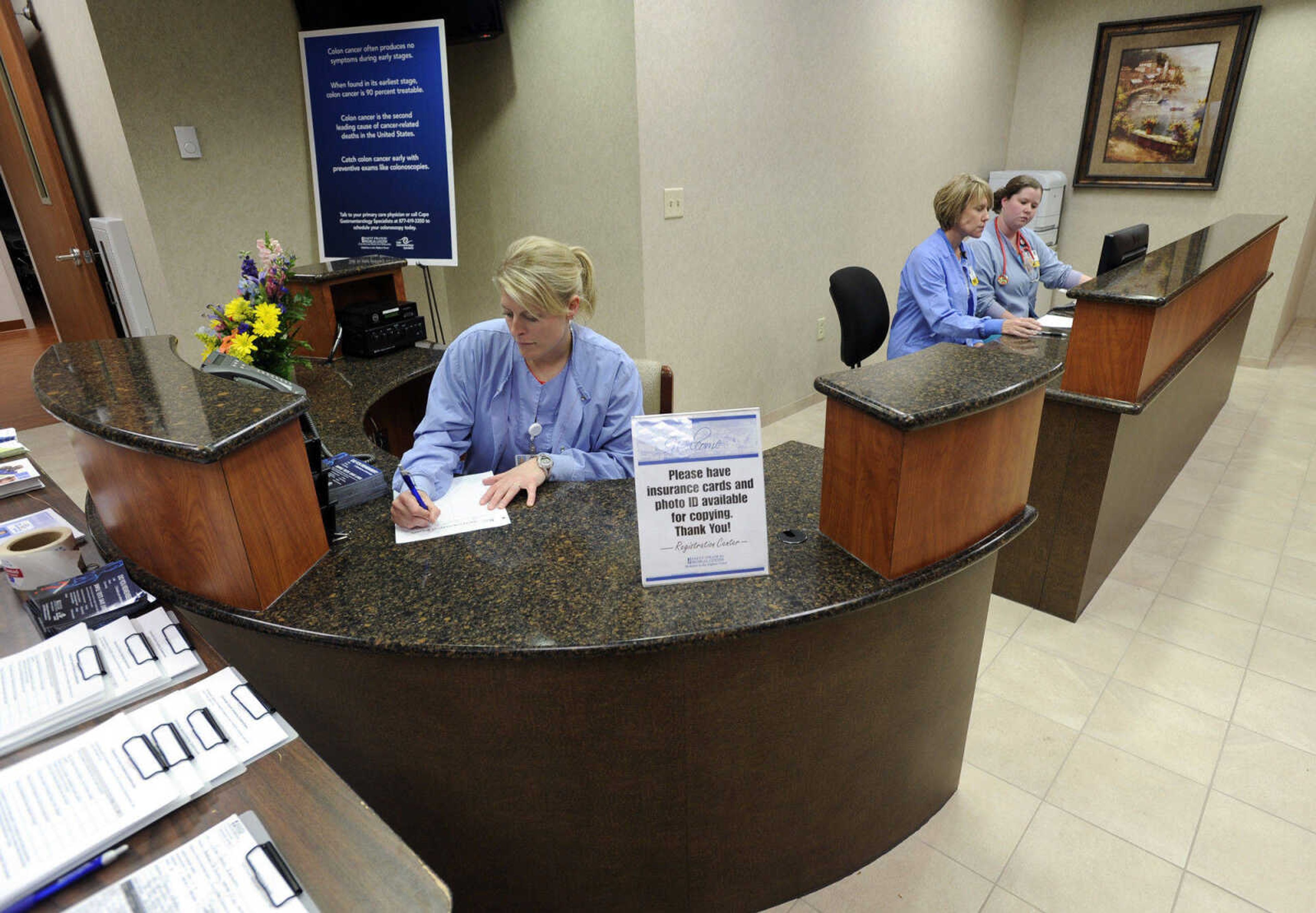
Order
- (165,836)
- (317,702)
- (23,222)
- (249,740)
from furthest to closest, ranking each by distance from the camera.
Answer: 1. (23,222)
2. (317,702)
3. (249,740)
4. (165,836)

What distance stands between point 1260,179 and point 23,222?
8.06m

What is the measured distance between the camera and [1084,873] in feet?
5.41

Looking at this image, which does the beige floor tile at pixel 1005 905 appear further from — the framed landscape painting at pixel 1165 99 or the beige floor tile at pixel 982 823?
the framed landscape painting at pixel 1165 99

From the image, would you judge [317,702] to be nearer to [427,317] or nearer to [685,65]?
[685,65]

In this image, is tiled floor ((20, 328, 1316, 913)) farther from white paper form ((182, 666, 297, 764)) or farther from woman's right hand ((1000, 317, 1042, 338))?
white paper form ((182, 666, 297, 764))

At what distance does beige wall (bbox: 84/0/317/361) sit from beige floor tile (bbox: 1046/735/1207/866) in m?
3.71

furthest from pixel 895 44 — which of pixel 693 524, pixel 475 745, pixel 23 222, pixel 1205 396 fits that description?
pixel 23 222

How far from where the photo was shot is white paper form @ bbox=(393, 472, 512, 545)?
1.38 metres

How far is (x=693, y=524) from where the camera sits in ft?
3.92

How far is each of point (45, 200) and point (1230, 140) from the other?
7221 millimetres

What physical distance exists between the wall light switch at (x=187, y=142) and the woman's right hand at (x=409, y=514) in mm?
2629

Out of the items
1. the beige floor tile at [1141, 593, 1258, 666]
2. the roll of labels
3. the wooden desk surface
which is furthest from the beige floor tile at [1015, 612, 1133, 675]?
the roll of labels

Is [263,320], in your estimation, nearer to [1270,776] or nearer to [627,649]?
[627,649]

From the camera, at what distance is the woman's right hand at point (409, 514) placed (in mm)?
1375
